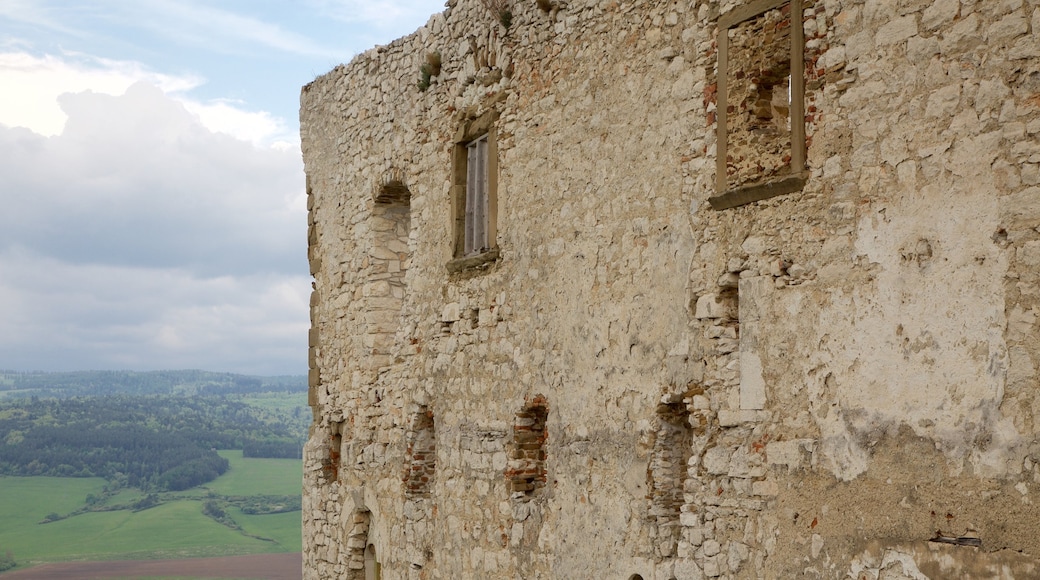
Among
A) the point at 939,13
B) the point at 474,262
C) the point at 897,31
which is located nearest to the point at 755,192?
the point at 897,31

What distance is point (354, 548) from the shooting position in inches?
451

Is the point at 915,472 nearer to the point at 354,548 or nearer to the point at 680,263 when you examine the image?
the point at 680,263

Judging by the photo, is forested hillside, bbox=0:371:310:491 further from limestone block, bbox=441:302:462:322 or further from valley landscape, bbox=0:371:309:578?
limestone block, bbox=441:302:462:322

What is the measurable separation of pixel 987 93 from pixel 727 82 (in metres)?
1.66

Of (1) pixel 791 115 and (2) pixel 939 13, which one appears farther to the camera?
(1) pixel 791 115

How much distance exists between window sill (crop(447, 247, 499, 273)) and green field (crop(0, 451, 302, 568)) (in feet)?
123

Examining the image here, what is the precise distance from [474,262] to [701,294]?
2.76 metres

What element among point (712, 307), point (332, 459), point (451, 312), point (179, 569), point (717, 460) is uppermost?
point (451, 312)

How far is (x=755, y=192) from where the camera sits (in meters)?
6.82

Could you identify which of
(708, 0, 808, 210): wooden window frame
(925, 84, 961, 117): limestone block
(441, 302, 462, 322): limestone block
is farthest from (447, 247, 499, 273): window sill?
(925, 84, 961, 117): limestone block

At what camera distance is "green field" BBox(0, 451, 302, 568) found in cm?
4888

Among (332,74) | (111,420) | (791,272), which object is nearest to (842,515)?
(791,272)

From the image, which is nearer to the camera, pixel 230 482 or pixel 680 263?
pixel 680 263

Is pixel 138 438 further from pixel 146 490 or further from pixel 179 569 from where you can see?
pixel 179 569
